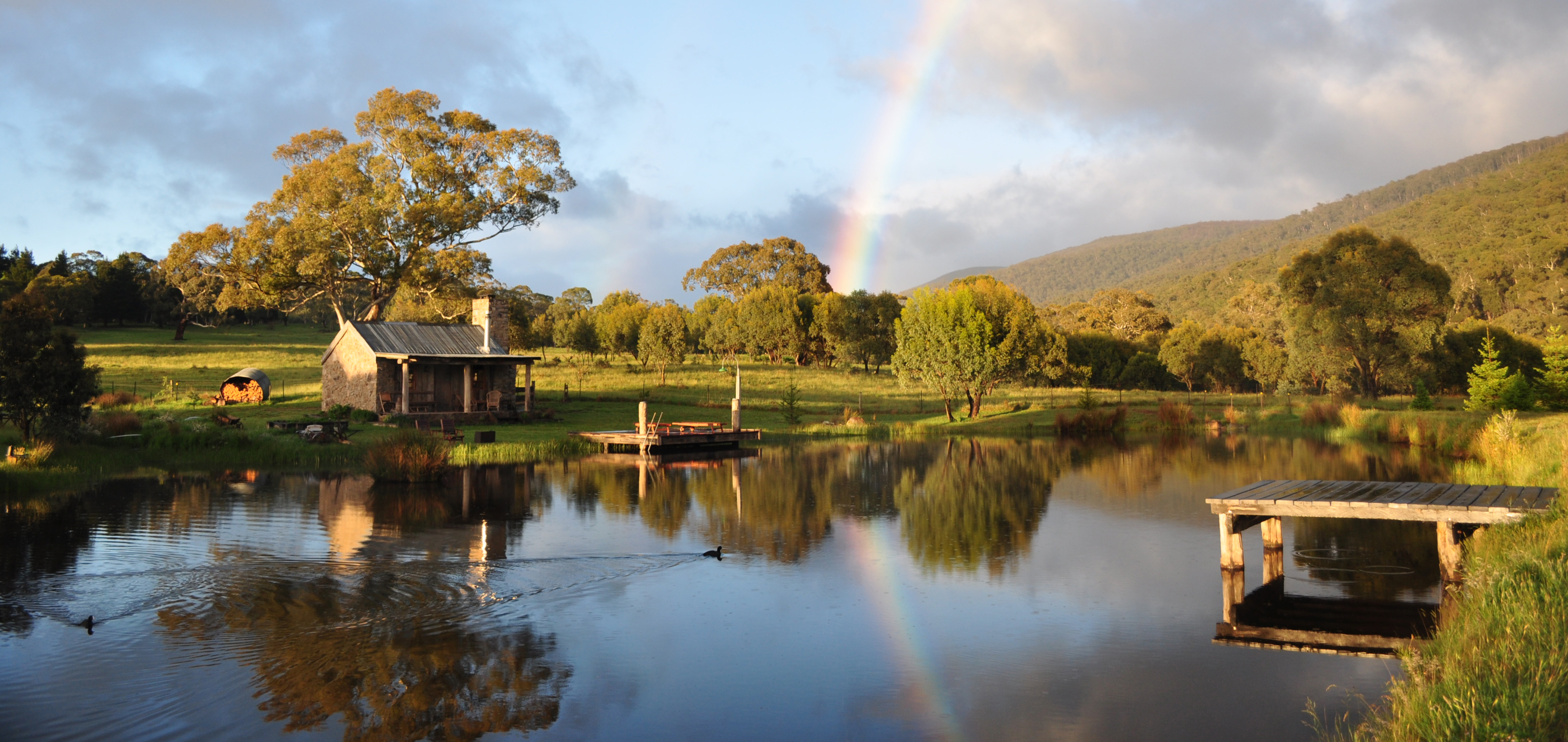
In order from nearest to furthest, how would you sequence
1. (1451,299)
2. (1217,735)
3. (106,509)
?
(1217,735), (106,509), (1451,299)

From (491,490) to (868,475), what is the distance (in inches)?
379

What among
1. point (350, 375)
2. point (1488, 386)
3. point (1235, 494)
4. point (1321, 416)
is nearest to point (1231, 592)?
point (1235, 494)

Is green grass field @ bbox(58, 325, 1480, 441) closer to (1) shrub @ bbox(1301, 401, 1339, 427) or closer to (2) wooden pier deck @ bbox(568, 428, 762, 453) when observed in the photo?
(2) wooden pier deck @ bbox(568, 428, 762, 453)

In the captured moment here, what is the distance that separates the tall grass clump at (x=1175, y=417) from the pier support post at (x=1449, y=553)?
96.8 feet

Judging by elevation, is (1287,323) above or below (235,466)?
above

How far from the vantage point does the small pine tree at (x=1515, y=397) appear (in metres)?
31.5

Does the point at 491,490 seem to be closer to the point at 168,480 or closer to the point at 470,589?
the point at 168,480

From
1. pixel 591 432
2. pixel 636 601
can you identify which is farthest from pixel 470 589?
pixel 591 432

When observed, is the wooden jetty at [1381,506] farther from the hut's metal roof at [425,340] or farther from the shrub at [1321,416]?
the hut's metal roof at [425,340]

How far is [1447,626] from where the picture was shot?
8547 millimetres

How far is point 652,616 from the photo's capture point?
35.0ft

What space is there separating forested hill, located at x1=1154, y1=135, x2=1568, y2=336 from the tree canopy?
134 feet

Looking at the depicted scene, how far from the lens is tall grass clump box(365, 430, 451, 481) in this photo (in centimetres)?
2227

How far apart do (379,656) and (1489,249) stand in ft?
391
